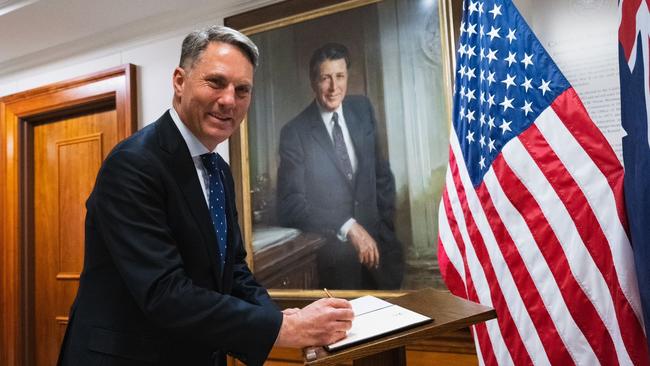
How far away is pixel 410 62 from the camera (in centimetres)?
245

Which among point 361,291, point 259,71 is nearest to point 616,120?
point 361,291

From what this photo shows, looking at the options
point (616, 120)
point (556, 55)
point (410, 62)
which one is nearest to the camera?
point (616, 120)

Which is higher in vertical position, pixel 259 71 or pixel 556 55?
pixel 259 71

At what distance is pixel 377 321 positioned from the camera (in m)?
1.14

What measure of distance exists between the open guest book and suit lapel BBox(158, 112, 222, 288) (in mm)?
405

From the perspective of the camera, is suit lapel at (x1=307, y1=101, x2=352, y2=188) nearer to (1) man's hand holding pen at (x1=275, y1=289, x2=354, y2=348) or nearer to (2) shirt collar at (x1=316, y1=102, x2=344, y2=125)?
(2) shirt collar at (x1=316, y1=102, x2=344, y2=125)

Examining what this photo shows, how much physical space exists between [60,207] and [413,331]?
3429 mm

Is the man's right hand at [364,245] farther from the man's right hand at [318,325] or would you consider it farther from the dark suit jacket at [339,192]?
the man's right hand at [318,325]

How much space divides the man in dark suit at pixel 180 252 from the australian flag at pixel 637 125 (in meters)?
0.80

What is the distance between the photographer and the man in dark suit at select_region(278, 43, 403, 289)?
8.18ft

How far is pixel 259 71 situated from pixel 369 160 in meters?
0.83

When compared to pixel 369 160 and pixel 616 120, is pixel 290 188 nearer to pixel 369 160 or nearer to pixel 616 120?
pixel 369 160

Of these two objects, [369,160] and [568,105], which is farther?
[369,160]

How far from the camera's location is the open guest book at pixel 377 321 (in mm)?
1030
